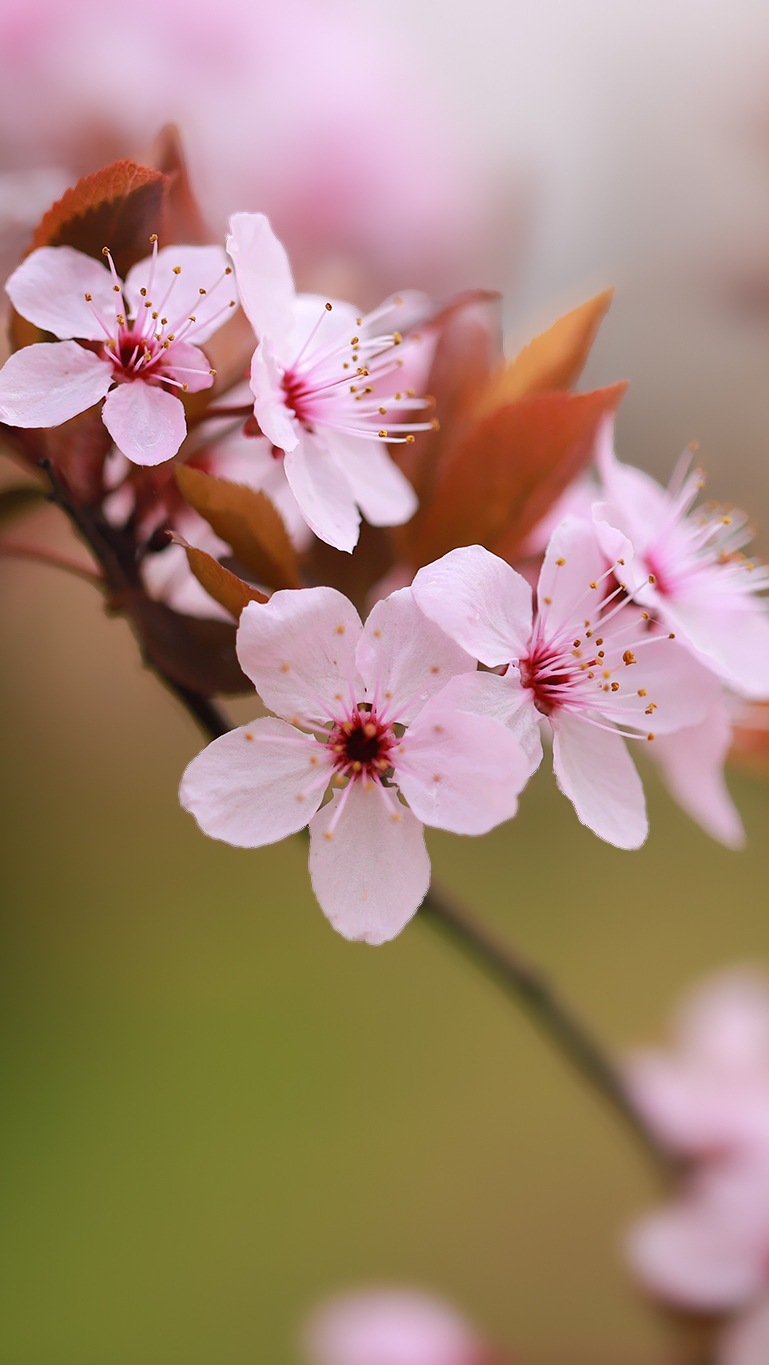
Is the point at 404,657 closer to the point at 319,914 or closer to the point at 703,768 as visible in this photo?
the point at 703,768

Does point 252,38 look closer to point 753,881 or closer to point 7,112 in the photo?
point 7,112

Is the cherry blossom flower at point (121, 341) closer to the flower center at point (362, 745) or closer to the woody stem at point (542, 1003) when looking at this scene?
the flower center at point (362, 745)

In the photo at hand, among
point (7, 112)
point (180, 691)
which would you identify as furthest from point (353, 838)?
point (7, 112)

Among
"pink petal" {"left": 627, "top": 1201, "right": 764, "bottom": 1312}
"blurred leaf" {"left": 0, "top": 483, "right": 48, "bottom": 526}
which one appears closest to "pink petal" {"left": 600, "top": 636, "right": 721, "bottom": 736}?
"blurred leaf" {"left": 0, "top": 483, "right": 48, "bottom": 526}

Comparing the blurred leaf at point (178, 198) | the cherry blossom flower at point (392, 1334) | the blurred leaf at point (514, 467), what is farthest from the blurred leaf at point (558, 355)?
the cherry blossom flower at point (392, 1334)

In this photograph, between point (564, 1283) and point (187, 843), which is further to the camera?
point (187, 843)

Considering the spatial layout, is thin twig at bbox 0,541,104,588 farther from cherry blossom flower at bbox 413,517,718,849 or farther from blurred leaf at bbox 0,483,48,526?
cherry blossom flower at bbox 413,517,718,849
